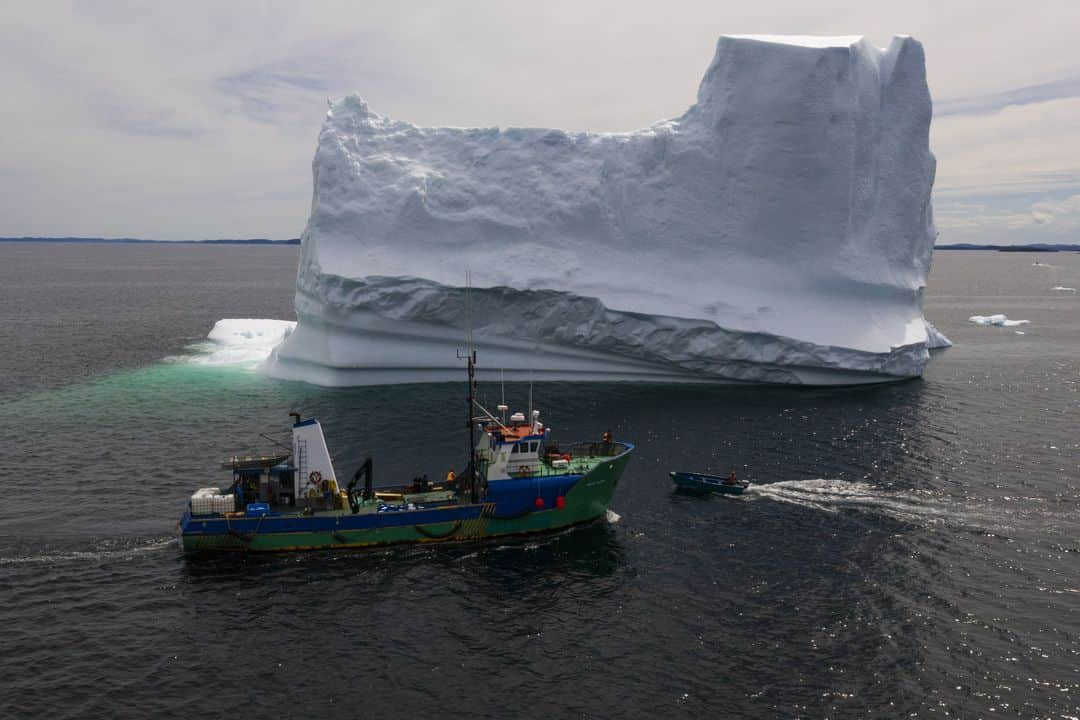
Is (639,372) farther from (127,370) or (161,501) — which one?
(127,370)

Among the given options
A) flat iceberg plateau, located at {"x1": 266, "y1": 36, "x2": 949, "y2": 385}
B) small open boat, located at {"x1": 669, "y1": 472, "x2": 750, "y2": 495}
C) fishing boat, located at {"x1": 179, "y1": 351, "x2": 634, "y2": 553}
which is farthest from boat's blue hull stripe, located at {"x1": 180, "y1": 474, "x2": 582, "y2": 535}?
flat iceberg plateau, located at {"x1": 266, "y1": 36, "x2": 949, "y2": 385}

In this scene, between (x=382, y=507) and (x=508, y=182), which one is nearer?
(x=382, y=507)

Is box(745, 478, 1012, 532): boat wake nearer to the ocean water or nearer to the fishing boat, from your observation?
the ocean water

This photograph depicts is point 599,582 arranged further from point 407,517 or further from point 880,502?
point 880,502

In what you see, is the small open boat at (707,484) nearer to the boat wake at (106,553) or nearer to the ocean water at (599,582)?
the ocean water at (599,582)

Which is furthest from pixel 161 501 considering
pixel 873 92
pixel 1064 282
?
pixel 1064 282
